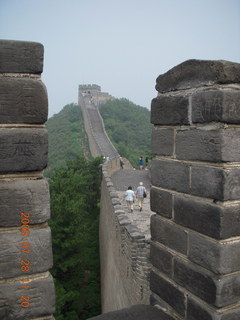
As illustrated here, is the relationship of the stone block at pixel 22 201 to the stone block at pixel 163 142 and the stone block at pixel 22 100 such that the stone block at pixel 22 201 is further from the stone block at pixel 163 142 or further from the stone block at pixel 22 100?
the stone block at pixel 163 142

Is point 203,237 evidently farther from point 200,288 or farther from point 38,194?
point 38,194

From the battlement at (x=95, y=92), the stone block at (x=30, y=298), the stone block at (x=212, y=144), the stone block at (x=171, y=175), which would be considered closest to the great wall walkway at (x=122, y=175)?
the stone block at (x=171, y=175)

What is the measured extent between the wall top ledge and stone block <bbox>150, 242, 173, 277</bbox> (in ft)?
3.98

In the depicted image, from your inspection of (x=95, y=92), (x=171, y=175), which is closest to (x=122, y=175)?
(x=171, y=175)

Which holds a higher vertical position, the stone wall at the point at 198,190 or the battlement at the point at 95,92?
the battlement at the point at 95,92

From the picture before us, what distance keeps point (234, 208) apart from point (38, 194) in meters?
1.17

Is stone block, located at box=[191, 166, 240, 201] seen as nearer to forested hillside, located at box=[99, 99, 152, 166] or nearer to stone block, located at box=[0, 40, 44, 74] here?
stone block, located at box=[0, 40, 44, 74]

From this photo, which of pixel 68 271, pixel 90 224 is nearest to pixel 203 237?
pixel 68 271

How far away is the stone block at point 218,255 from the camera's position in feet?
6.96

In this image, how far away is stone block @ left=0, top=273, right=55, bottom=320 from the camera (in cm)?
195

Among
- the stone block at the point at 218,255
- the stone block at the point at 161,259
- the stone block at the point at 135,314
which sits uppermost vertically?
the stone block at the point at 218,255

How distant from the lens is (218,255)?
212 centimetres

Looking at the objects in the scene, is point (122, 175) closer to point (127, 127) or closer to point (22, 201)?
point (22, 201)

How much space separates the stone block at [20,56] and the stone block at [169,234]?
4.65ft
